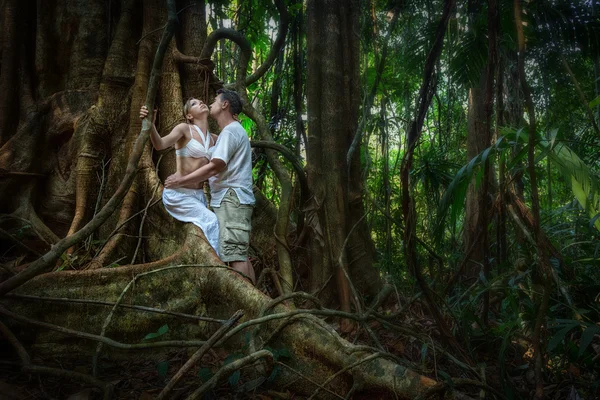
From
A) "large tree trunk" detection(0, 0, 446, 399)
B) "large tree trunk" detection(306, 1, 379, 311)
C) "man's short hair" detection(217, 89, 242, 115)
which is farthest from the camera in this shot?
"large tree trunk" detection(306, 1, 379, 311)

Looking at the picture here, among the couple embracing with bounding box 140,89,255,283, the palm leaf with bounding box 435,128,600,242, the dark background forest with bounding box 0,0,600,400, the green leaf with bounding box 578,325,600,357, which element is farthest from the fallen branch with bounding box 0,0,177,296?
the green leaf with bounding box 578,325,600,357

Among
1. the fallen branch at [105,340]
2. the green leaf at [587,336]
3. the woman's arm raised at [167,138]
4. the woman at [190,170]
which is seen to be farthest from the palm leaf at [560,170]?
the woman's arm raised at [167,138]

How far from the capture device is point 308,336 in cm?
235

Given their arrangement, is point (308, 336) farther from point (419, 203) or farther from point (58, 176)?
point (419, 203)

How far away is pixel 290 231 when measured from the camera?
4281 mm

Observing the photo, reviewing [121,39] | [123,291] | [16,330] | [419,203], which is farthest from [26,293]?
[419,203]

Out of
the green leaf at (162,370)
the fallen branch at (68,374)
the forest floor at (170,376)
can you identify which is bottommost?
the forest floor at (170,376)

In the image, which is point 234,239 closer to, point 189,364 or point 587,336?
point 189,364

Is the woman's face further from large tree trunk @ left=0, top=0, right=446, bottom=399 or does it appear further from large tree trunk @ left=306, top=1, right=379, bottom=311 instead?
large tree trunk @ left=306, top=1, right=379, bottom=311

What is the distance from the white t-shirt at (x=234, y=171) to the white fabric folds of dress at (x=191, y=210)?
0.32 ft

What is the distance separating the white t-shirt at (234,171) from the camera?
3264 millimetres

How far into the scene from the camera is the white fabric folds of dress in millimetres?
3248

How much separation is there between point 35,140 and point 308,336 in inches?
117

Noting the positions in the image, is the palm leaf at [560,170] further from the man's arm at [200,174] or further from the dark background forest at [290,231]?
the man's arm at [200,174]
